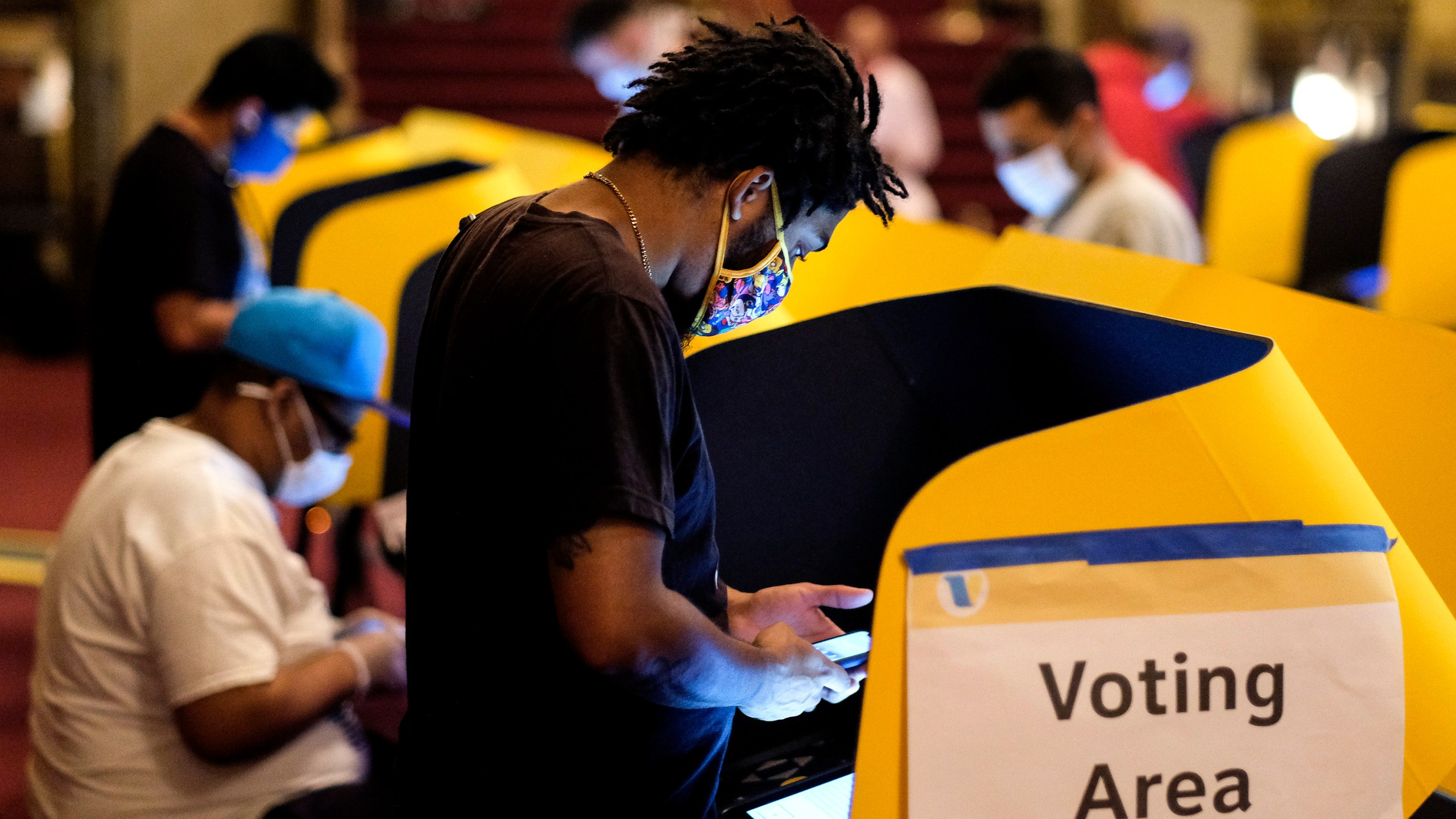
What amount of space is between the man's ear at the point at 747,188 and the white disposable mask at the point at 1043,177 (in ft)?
6.95

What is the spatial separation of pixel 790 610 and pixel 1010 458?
0.37 meters

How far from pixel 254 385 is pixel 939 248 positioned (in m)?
1.01

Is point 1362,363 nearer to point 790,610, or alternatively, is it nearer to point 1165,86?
point 790,610

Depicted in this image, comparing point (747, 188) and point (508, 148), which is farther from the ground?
point (508, 148)

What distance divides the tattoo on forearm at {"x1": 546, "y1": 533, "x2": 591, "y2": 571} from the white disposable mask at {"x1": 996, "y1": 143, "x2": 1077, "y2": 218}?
240cm

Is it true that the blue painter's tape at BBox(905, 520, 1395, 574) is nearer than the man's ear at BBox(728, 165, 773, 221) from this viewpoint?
Yes

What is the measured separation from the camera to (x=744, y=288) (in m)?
1.19

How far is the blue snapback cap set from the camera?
1.86 m

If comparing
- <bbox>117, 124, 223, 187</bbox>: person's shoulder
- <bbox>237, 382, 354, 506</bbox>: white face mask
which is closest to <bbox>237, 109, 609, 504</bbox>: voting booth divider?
<bbox>117, 124, 223, 187</bbox>: person's shoulder

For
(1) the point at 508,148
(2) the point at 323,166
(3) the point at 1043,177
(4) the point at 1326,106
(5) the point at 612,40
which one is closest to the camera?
(3) the point at 1043,177

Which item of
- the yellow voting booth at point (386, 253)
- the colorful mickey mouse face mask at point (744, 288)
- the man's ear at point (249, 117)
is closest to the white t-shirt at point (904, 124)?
the yellow voting booth at point (386, 253)

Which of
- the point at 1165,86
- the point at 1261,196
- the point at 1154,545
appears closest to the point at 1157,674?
the point at 1154,545

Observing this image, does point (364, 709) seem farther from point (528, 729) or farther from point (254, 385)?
point (528, 729)

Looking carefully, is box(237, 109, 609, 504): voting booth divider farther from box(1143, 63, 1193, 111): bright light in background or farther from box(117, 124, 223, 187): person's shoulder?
box(1143, 63, 1193, 111): bright light in background
